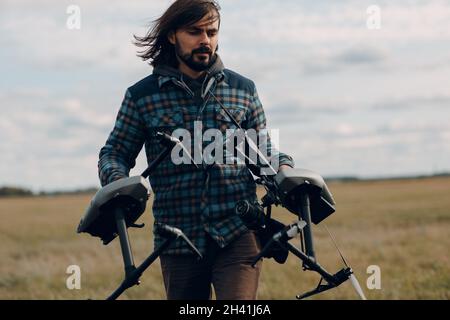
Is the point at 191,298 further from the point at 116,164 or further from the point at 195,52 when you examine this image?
the point at 195,52

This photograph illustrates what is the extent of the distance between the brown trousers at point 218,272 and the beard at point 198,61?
1056 mm

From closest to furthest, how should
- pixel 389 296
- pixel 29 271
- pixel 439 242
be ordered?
pixel 389 296
pixel 29 271
pixel 439 242

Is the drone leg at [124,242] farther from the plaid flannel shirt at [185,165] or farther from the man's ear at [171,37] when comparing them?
the man's ear at [171,37]

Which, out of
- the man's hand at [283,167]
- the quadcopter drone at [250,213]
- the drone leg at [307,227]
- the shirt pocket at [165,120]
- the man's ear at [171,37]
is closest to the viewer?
the quadcopter drone at [250,213]

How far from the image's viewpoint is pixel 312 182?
17.1 feet

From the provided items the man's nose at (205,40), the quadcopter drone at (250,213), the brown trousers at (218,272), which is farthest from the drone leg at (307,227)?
the man's nose at (205,40)

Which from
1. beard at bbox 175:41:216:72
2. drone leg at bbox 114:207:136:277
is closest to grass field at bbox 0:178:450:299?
beard at bbox 175:41:216:72

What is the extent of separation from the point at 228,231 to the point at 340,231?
23.2 metres

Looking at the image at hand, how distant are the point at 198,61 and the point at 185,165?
64 centimetres

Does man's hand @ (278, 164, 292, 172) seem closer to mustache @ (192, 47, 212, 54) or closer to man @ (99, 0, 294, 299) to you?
man @ (99, 0, 294, 299)

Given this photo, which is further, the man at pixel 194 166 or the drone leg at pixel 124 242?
the man at pixel 194 166

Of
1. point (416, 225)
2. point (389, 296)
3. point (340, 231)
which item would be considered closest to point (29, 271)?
point (389, 296)

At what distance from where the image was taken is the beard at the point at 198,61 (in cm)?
571

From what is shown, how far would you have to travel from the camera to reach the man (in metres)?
5.76
